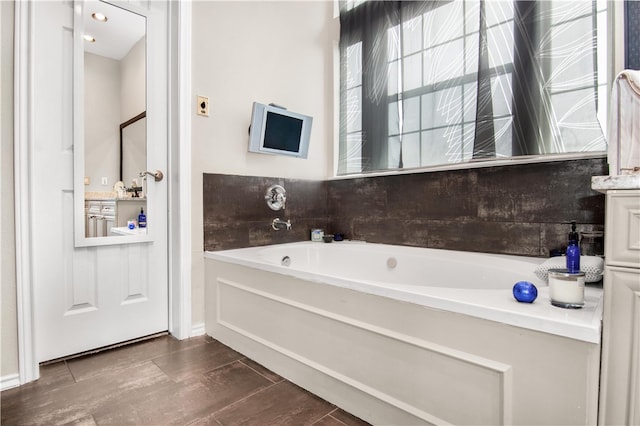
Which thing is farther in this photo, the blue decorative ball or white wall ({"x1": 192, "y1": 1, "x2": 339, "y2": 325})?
Result: white wall ({"x1": 192, "y1": 1, "x2": 339, "y2": 325})

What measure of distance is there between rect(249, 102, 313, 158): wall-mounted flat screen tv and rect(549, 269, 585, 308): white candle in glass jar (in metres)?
1.87

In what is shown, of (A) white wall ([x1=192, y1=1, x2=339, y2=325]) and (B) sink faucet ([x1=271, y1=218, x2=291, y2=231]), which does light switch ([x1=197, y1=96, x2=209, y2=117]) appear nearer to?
(A) white wall ([x1=192, y1=1, x2=339, y2=325])

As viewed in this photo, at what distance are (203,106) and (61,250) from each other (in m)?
1.13

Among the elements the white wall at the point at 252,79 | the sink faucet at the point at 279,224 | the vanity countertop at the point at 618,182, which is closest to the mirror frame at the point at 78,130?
the white wall at the point at 252,79

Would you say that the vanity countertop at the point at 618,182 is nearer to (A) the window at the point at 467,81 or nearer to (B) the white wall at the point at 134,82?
(A) the window at the point at 467,81

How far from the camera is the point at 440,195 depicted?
83.0 inches

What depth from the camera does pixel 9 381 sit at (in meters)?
1.45

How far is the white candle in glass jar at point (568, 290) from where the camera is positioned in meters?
0.89

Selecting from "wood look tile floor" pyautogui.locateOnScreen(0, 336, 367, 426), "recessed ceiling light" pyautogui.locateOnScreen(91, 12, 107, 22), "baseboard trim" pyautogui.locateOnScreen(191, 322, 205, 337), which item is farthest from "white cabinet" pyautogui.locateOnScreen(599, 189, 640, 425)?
"recessed ceiling light" pyautogui.locateOnScreen(91, 12, 107, 22)

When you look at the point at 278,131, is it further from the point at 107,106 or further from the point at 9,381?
the point at 9,381

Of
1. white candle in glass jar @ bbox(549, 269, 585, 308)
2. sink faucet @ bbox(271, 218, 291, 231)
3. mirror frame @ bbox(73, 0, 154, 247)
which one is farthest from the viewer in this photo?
sink faucet @ bbox(271, 218, 291, 231)

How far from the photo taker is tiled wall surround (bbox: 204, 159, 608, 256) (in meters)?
1.65

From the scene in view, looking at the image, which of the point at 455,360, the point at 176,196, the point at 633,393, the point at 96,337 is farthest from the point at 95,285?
the point at 633,393

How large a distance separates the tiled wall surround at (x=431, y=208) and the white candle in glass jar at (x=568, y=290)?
0.88 meters
